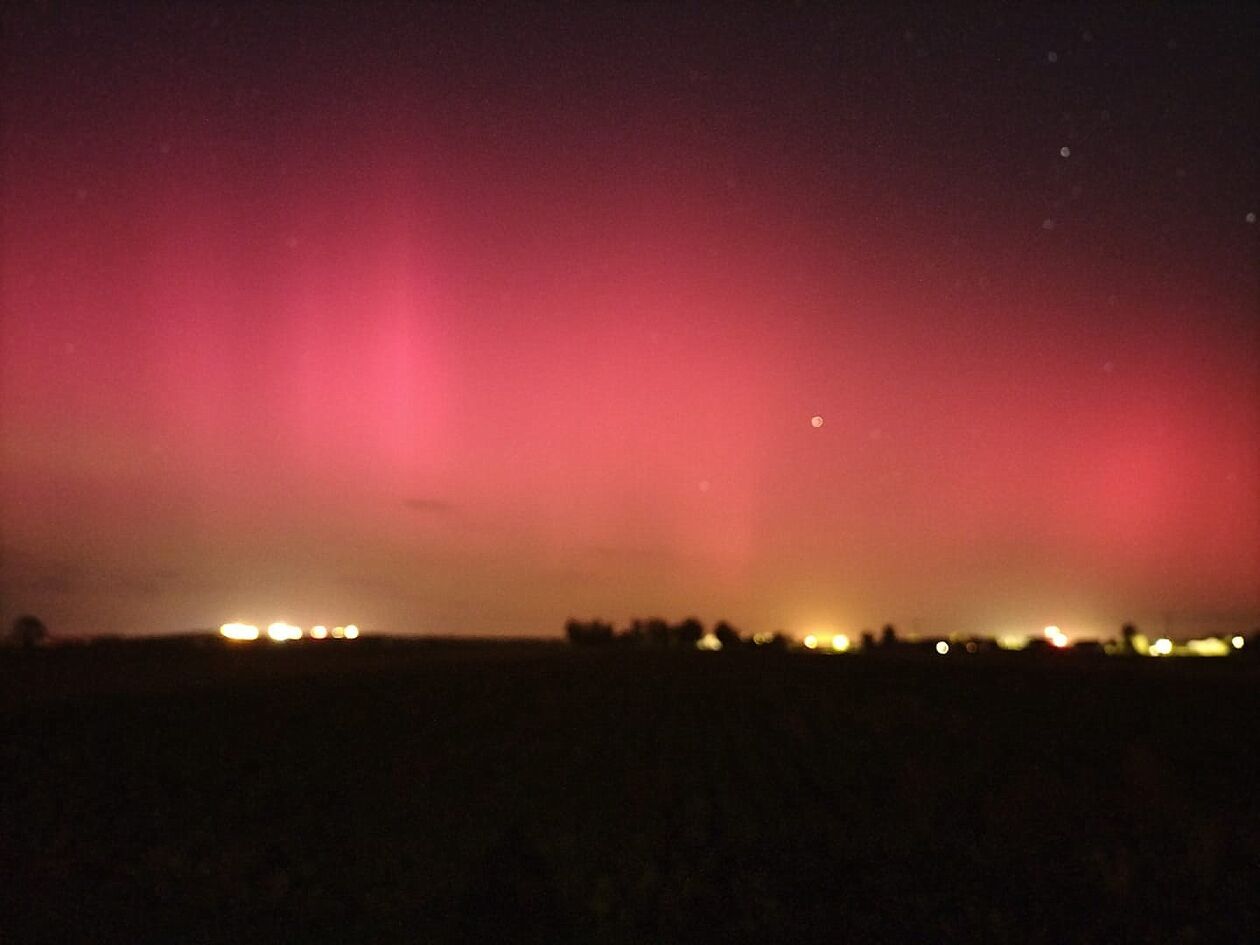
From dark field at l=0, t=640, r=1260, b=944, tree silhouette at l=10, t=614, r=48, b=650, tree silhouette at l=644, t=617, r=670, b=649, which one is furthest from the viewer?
tree silhouette at l=644, t=617, r=670, b=649

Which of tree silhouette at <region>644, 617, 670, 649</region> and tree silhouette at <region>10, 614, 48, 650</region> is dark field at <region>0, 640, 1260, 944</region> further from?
tree silhouette at <region>644, 617, 670, 649</region>

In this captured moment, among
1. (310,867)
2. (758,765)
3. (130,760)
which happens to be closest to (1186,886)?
(310,867)

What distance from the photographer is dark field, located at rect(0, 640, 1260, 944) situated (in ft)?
41.6

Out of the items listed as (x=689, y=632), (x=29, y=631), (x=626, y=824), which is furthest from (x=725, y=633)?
(x=626, y=824)

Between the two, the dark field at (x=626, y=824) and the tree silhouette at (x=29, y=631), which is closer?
the dark field at (x=626, y=824)

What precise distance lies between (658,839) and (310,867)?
13.4 ft

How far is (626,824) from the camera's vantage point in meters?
17.4

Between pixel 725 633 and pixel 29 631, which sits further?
pixel 725 633

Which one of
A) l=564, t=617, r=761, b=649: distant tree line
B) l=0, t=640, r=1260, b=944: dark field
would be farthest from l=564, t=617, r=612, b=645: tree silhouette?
l=0, t=640, r=1260, b=944: dark field

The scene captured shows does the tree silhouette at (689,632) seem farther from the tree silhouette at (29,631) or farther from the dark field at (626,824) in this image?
the dark field at (626,824)

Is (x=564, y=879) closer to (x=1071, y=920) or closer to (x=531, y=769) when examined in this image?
(x=1071, y=920)

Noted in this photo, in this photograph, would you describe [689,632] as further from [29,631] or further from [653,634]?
[29,631]

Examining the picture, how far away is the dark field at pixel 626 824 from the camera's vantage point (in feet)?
41.6

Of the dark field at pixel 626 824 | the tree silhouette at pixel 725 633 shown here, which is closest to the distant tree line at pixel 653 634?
the tree silhouette at pixel 725 633
